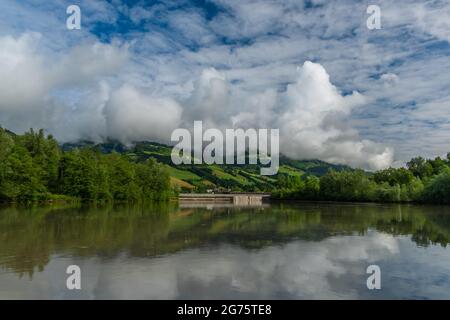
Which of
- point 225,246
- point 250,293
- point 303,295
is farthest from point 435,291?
point 225,246

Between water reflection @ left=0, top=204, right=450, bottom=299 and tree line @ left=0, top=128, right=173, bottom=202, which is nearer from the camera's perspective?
water reflection @ left=0, top=204, right=450, bottom=299

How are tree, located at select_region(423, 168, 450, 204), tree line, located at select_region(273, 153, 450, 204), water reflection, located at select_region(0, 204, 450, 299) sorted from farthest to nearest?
tree line, located at select_region(273, 153, 450, 204) → tree, located at select_region(423, 168, 450, 204) → water reflection, located at select_region(0, 204, 450, 299)

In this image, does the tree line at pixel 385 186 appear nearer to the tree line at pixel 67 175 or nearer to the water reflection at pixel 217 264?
the tree line at pixel 67 175

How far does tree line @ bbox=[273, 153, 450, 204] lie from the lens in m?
109

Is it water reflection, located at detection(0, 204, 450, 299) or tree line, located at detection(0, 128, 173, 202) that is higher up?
tree line, located at detection(0, 128, 173, 202)

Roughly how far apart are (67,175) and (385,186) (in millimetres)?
94061

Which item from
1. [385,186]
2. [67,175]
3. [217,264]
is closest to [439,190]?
[385,186]

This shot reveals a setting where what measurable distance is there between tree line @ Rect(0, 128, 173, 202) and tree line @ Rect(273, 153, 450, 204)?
189 feet

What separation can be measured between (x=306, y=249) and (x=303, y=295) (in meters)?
10.7

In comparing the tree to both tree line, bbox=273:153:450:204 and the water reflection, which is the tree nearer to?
tree line, bbox=273:153:450:204

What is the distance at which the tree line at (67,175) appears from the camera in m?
82.5

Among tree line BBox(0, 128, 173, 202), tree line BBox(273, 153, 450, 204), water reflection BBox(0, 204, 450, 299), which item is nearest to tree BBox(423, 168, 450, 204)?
tree line BBox(273, 153, 450, 204)

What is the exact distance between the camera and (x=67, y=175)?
97438 millimetres
